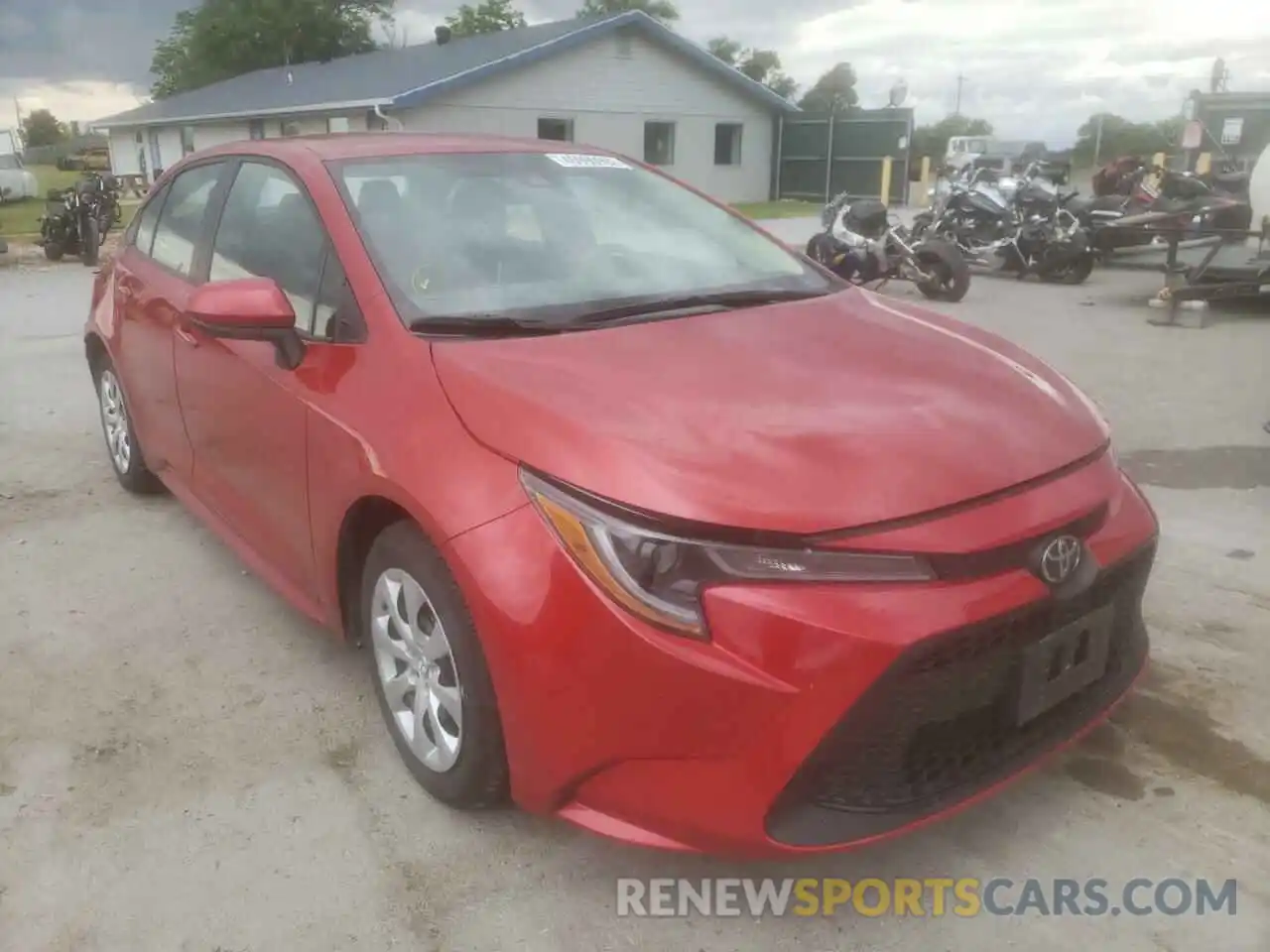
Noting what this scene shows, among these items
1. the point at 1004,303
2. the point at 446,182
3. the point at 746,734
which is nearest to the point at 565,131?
the point at 1004,303

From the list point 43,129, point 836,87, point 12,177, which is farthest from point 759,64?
point 43,129

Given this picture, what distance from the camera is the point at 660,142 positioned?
89.1 ft

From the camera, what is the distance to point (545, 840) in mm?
2514

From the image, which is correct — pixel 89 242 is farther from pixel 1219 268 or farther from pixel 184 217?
pixel 1219 268

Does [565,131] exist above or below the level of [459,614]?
above

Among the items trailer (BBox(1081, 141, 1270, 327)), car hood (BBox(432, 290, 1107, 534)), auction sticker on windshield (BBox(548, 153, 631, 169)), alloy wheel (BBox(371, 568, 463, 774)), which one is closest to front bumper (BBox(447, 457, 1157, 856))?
car hood (BBox(432, 290, 1107, 534))

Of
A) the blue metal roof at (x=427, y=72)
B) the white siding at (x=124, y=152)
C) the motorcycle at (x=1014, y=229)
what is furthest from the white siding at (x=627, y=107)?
the white siding at (x=124, y=152)

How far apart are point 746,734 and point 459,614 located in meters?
0.67

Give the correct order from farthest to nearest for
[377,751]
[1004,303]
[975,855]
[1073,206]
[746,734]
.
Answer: [1073,206]
[1004,303]
[377,751]
[975,855]
[746,734]

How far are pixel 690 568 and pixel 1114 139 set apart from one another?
47951 millimetres

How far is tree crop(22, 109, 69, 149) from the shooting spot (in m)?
85.2

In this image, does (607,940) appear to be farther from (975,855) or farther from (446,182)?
(446,182)

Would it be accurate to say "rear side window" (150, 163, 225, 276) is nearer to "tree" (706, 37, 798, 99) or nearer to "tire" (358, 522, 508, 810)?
"tire" (358, 522, 508, 810)

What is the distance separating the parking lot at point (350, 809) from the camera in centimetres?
225
